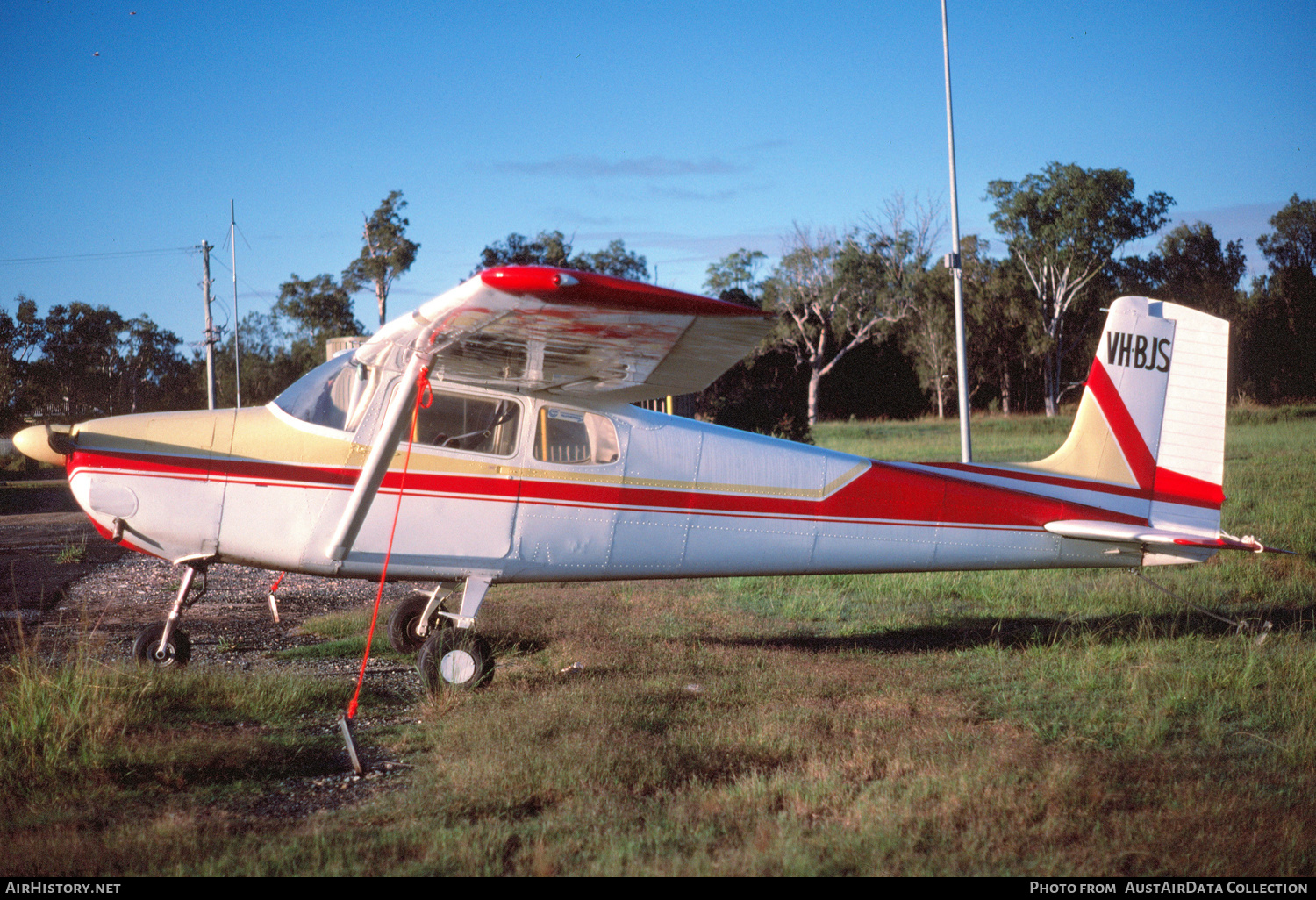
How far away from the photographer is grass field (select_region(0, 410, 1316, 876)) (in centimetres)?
334

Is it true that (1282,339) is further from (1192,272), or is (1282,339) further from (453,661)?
(453,661)

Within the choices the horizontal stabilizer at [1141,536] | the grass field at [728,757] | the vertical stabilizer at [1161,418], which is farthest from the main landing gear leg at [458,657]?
the vertical stabilizer at [1161,418]

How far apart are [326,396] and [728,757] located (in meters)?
3.56

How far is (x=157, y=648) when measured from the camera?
5.95 m

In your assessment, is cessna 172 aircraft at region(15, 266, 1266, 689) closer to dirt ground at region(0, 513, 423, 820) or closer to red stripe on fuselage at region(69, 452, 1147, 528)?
red stripe on fuselage at region(69, 452, 1147, 528)

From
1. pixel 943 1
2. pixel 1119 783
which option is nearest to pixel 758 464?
pixel 1119 783

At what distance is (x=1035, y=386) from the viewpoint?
51344 millimetres

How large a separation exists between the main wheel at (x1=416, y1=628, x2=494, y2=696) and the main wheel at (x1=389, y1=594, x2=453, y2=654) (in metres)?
1.09

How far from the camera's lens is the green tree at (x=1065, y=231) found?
153 feet

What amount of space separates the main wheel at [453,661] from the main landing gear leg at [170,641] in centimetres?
165

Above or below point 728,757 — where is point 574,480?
above

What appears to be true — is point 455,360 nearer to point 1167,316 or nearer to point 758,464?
point 758,464

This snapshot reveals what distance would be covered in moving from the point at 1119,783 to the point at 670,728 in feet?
7.53

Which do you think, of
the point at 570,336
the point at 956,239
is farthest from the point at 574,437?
the point at 956,239
